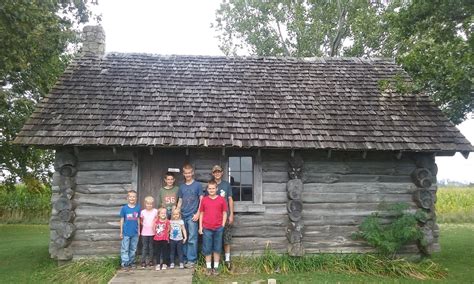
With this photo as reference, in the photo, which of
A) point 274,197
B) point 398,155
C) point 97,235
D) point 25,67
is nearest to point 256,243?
point 274,197

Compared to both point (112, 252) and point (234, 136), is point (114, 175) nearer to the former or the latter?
point (112, 252)

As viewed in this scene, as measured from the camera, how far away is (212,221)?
7.72 metres

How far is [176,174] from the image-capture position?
894cm

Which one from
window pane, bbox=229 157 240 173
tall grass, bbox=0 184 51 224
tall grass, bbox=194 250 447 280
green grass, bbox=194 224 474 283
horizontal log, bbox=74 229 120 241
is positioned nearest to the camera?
green grass, bbox=194 224 474 283

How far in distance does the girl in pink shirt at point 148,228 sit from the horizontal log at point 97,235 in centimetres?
100

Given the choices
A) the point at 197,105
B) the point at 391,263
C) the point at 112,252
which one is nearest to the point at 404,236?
the point at 391,263

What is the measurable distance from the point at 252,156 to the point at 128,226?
10.6ft

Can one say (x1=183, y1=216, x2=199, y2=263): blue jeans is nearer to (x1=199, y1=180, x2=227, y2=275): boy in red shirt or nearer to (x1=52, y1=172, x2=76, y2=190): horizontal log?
(x1=199, y1=180, x2=227, y2=275): boy in red shirt

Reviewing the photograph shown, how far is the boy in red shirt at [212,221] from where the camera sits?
7.72 meters

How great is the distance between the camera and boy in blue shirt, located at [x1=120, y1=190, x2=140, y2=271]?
7926 millimetres

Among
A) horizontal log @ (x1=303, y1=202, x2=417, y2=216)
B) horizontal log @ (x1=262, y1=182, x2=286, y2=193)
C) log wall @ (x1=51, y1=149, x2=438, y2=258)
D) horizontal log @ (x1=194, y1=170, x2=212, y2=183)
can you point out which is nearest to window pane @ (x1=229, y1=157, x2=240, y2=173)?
log wall @ (x1=51, y1=149, x2=438, y2=258)

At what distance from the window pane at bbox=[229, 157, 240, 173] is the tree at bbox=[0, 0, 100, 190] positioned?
244 inches

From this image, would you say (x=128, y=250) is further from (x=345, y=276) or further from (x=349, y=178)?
(x=349, y=178)

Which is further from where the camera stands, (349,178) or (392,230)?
(349,178)
